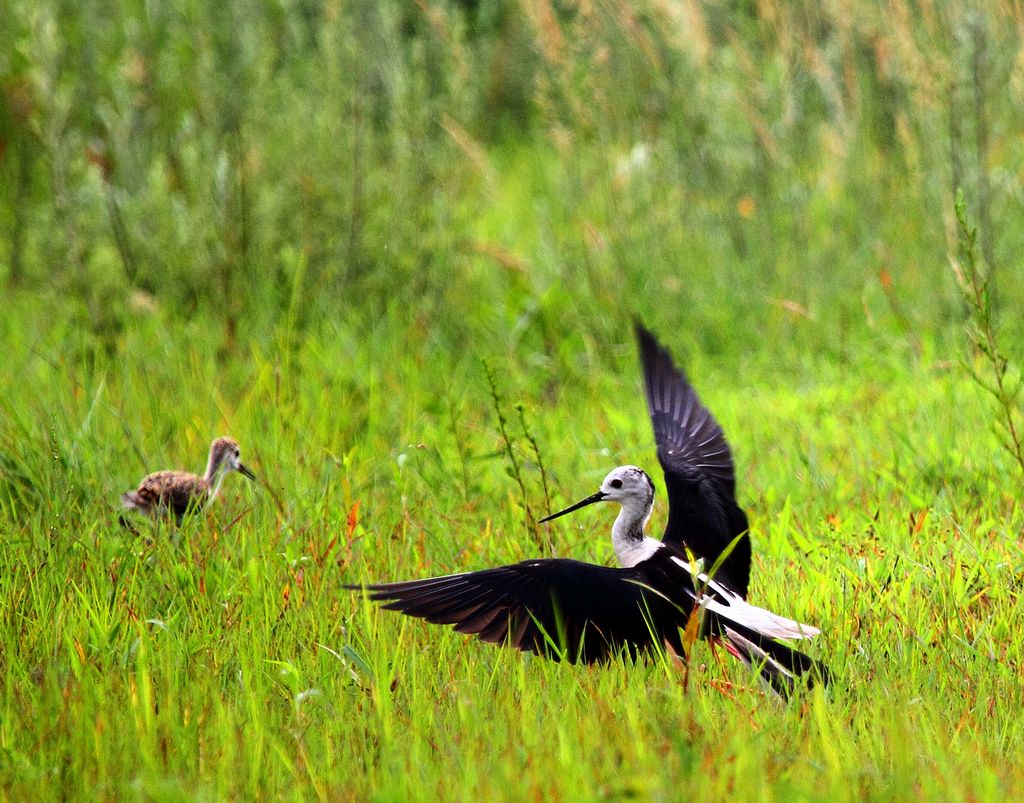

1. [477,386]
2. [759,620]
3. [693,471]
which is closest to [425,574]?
[693,471]

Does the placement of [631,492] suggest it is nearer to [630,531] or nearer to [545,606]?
[630,531]

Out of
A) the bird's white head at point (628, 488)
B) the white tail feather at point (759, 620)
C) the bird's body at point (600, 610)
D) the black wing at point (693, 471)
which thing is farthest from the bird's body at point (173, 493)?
the white tail feather at point (759, 620)

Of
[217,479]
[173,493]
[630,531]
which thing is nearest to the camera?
[630,531]

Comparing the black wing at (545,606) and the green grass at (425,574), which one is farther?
the black wing at (545,606)

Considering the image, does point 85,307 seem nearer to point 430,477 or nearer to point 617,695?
point 430,477

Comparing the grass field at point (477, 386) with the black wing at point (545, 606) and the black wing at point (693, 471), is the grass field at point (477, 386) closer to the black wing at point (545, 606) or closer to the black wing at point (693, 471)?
the black wing at point (545, 606)

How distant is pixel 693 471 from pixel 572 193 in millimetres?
3174

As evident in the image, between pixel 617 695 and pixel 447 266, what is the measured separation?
3.60 metres

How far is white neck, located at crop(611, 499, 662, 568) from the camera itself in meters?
3.43

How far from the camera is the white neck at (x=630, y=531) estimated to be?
343 centimetres

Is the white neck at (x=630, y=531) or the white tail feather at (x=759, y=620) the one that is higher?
the white neck at (x=630, y=531)

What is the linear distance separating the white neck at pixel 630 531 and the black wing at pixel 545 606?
36 centimetres

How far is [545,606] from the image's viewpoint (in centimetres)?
297

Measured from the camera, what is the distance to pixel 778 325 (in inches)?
236
